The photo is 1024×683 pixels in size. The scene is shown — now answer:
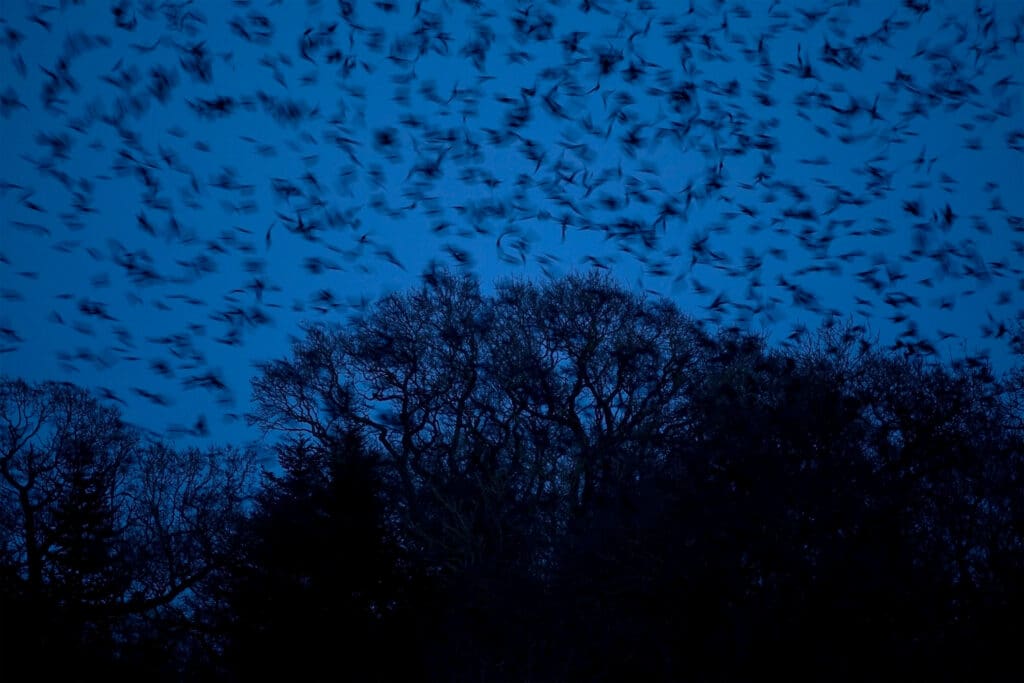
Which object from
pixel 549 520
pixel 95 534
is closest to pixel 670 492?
pixel 549 520

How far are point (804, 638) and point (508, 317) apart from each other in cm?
1419

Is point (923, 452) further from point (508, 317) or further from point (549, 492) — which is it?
point (508, 317)

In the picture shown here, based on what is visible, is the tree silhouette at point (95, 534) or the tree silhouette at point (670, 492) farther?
the tree silhouette at point (95, 534)

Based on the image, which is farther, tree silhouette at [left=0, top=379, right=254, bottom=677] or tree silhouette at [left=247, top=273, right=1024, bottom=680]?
tree silhouette at [left=0, top=379, right=254, bottom=677]

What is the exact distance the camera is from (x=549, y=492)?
20.3 meters

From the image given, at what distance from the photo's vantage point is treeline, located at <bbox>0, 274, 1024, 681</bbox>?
1045 cm

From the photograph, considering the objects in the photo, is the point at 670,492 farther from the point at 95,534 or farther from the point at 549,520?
the point at 95,534

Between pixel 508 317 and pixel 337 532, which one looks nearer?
pixel 337 532

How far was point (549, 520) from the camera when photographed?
19.3m

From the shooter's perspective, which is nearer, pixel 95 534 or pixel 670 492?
pixel 670 492

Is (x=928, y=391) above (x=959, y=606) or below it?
above

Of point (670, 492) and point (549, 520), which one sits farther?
point (549, 520)

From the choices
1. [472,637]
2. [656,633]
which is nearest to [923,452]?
[656,633]

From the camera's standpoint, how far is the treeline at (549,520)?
10.5m
